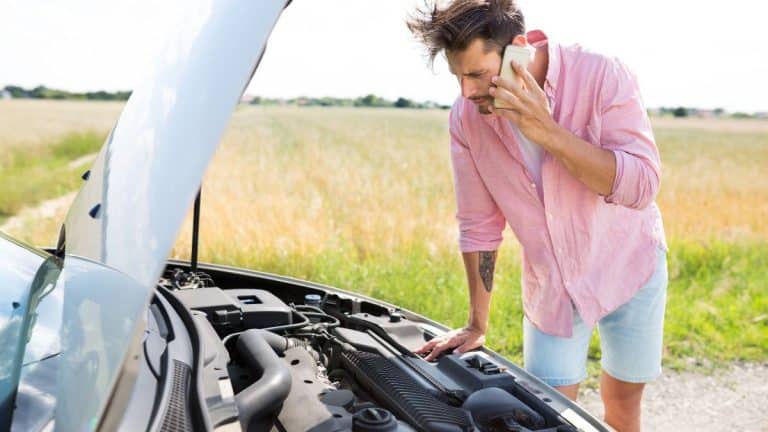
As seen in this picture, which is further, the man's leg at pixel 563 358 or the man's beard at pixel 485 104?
the man's leg at pixel 563 358

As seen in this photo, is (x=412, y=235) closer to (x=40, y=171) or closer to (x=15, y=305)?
(x=15, y=305)

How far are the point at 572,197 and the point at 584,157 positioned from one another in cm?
28

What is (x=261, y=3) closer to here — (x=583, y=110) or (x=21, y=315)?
(x=21, y=315)

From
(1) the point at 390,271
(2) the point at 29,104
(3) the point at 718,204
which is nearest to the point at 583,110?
(1) the point at 390,271

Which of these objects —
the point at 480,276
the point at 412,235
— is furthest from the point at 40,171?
the point at 480,276

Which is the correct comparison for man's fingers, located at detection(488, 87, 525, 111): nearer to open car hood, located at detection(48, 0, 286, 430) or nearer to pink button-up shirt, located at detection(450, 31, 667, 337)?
pink button-up shirt, located at detection(450, 31, 667, 337)

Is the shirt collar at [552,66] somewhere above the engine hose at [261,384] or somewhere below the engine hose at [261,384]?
above

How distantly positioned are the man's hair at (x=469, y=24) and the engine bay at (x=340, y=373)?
944 millimetres

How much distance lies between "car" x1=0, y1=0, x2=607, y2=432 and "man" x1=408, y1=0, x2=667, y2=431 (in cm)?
33

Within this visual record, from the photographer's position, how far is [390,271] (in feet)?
20.5

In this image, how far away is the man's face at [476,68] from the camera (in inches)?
81.8

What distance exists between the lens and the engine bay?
5.52ft

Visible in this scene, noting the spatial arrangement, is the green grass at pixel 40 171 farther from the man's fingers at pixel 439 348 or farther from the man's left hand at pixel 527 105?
the man's left hand at pixel 527 105

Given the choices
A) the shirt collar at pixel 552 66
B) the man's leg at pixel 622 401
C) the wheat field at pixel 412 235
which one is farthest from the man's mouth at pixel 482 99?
the wheat field at pixel 412 235
